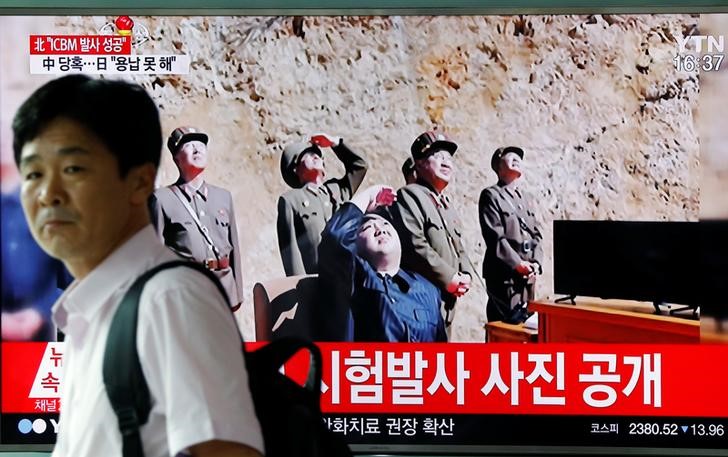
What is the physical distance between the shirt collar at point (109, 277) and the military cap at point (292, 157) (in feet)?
4.17

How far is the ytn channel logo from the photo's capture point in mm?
2205

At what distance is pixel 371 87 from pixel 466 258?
0.48 meters

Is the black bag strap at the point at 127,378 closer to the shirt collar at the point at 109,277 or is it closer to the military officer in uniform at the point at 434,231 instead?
the shirt collar at the point at 109,277

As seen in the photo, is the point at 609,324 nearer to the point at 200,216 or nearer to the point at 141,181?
the point at 200,216

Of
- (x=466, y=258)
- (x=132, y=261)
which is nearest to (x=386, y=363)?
(x=466, y=258)

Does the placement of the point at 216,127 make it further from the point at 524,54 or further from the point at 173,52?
the point at 524,54

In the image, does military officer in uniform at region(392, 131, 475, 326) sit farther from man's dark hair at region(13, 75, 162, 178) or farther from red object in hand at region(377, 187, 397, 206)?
man's dark hair at region(13, 75, 162, 178)

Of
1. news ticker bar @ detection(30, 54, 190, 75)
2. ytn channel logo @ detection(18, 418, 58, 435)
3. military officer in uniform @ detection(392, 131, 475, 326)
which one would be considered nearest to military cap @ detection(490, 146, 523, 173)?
military officer in uniform @ detection(392, 131, 475, 326)

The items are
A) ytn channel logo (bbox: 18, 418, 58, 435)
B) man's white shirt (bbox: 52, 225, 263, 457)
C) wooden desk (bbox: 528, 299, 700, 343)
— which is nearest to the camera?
man's white shirt (bbox: 52, 225, 263, 457)

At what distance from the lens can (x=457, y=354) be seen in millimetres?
2152

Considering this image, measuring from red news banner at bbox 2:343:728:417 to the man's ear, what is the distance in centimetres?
129

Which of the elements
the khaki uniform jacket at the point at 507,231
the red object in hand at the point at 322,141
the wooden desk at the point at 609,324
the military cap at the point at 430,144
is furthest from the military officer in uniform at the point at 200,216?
the wooden desk at the point at 609,324

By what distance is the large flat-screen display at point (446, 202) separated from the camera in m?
2.12

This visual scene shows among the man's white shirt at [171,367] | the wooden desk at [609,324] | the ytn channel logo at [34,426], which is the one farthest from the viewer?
the ytn channel logo at [34,426]
